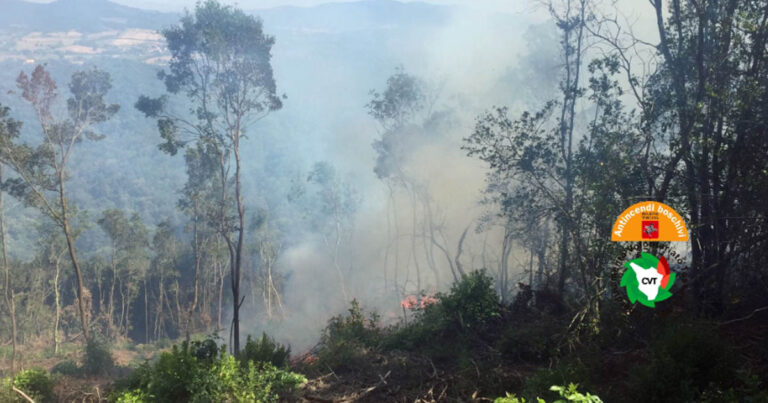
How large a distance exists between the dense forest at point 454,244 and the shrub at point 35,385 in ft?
0.15

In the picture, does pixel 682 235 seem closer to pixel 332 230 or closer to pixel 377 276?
pixel 377 276

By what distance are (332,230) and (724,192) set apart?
50.9 metres

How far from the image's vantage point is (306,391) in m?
7.96

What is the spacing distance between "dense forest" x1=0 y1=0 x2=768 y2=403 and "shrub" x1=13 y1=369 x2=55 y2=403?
0.15 feet

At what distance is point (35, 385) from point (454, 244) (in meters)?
36.9

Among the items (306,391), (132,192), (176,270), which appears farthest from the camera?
(132,192)

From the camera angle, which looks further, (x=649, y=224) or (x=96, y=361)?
(x=96, y=361)

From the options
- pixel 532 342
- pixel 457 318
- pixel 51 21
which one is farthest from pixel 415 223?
pixel 51 21

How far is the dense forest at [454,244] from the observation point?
24.1 feet

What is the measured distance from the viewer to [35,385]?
9570mm

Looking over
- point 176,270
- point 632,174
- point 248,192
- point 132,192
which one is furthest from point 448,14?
point 632,174

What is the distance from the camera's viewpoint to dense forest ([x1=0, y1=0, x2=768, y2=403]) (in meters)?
7.34

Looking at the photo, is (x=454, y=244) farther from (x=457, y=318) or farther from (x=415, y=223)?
(x=457, y=318)

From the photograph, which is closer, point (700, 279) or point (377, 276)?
point (700, 279)
